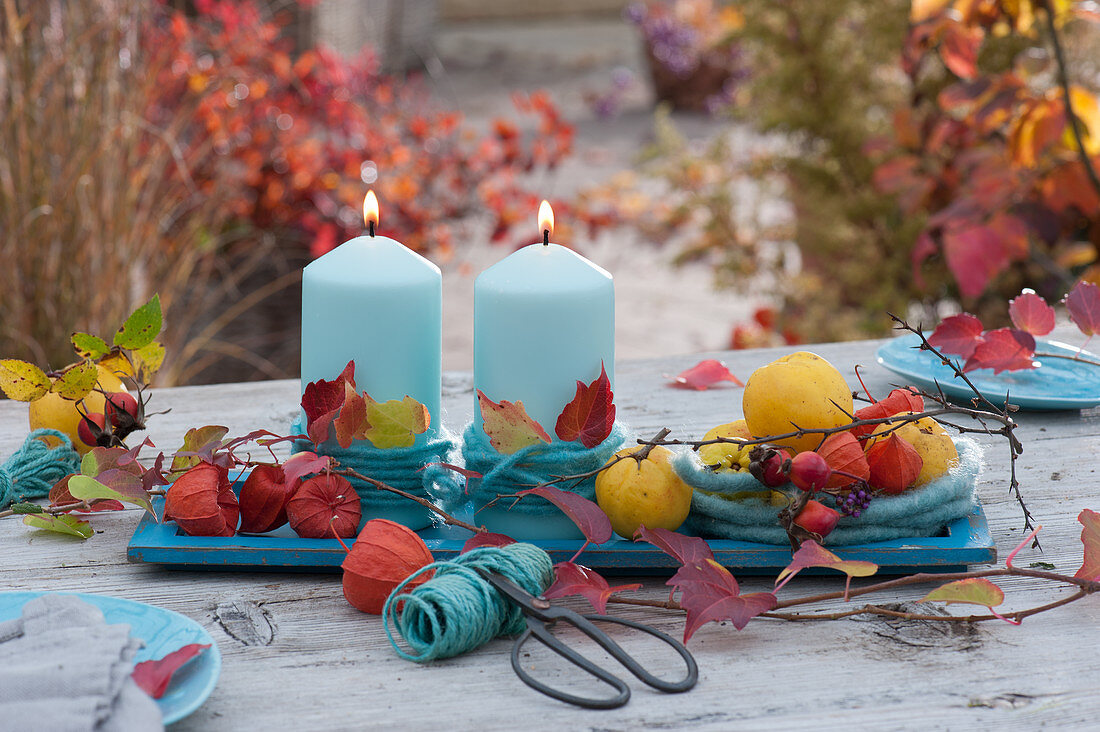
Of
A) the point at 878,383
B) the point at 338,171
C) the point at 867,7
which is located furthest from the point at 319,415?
the point at 867,7

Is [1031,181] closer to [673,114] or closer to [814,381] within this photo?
[814,381]

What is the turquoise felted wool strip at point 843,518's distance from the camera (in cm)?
71

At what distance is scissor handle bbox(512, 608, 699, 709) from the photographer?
1.85ft

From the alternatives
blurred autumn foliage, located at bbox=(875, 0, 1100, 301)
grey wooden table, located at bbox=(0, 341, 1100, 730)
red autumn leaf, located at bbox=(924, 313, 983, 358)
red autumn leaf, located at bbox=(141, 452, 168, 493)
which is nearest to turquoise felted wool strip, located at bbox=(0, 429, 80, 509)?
grey wooden table, located at bbox=(0, 341, 1100, 730)

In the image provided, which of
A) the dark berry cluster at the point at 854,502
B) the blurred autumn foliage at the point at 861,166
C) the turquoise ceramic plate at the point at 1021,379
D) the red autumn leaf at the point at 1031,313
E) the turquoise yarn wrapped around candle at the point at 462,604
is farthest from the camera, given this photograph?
the blurred autumn foliage at the point at 861,166

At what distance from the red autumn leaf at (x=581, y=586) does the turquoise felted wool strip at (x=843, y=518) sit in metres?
0.10

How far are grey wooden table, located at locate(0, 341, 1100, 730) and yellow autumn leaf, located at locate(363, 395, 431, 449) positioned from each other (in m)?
0.11

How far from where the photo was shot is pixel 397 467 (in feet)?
2.47

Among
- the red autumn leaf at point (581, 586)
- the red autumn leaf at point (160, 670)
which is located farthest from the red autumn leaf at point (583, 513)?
the red autumn leaf at point (160, 670)

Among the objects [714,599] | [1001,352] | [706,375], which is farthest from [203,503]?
[1001,352]

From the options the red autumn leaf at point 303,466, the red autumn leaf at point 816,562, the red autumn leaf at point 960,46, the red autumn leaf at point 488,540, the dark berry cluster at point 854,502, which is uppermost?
the red autumn leaf at point 960,46

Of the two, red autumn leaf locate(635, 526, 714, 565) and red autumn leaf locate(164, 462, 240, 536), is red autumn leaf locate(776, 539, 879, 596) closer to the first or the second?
red autumn leaf locate(635, 526, 714, 565)

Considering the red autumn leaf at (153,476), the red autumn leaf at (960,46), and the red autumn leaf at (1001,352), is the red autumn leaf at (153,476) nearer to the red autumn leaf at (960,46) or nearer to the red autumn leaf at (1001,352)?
the red autumn leaf at (1001,352)

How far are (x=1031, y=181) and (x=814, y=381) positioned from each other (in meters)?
1.14
